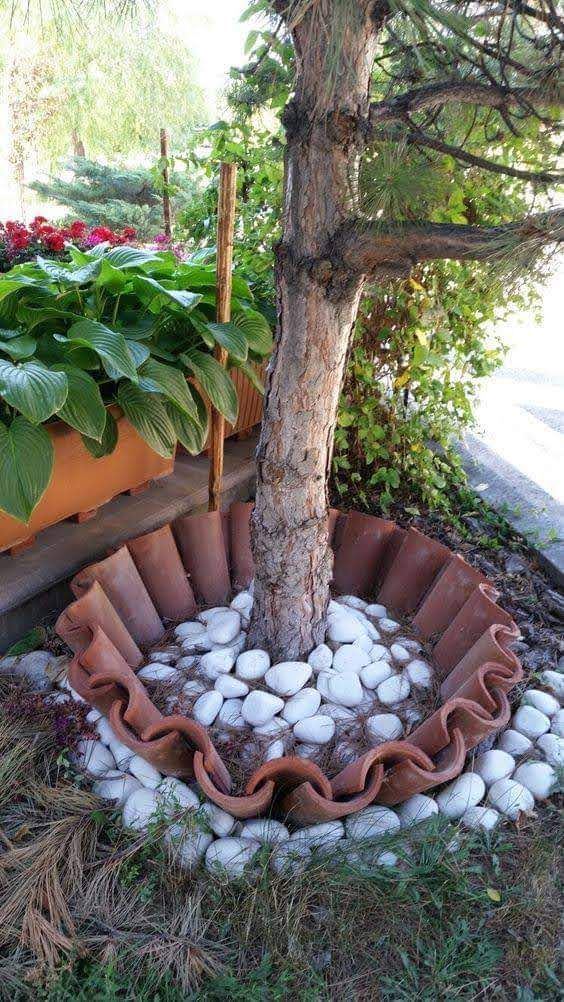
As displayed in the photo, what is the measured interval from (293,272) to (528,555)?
1.31 m

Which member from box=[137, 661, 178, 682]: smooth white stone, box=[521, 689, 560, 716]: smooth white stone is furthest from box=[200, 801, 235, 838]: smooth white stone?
box=[521, 689, 560, 716]: smooth white stone

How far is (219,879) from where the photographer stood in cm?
113

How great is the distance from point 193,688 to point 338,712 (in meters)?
0.32

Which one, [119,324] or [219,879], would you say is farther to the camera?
[119,324]

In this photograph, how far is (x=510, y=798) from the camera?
1298mm

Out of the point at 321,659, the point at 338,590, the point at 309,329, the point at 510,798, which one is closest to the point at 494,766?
the point at 510,798

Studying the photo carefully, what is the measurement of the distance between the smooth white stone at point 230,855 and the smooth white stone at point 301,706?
283 millimetres

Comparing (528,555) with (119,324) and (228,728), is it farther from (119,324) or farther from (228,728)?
(119,324)

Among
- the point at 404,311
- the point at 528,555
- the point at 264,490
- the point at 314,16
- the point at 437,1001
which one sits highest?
the point at 314,16

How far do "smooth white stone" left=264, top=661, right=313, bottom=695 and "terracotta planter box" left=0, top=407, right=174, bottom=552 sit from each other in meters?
0.67

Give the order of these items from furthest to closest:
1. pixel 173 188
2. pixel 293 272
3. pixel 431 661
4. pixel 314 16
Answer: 1. pixel 173 188
2. pixel 431 661
3. pixel 293 272
4. pixel 314 16

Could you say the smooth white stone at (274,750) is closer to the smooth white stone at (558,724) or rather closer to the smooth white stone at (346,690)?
the smooth white stone at (346,690)

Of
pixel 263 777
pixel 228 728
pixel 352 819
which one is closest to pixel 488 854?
pixel 352 819

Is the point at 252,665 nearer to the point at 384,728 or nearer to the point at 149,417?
the point at 384,728
